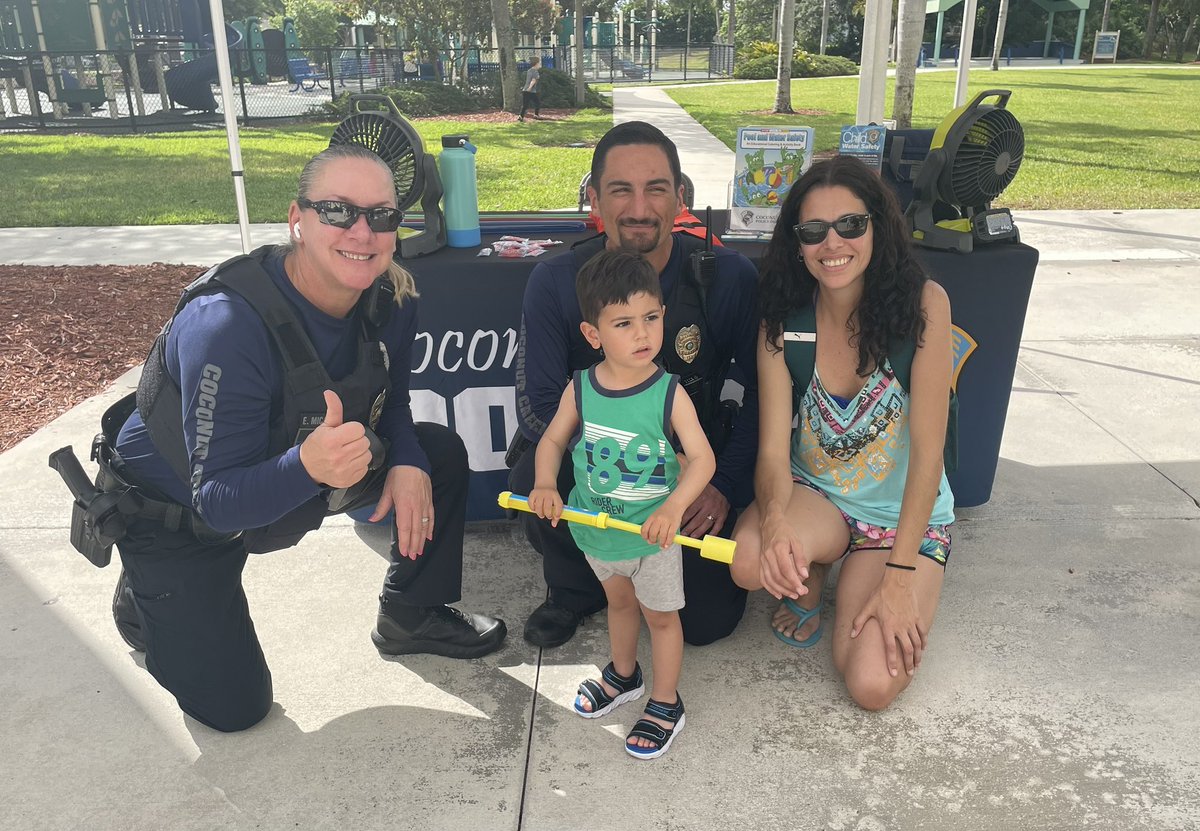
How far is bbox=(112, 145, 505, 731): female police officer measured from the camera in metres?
2.15

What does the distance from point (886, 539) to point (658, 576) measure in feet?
2.82

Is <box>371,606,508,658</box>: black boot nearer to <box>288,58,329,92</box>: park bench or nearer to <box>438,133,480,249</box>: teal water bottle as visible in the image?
<box>438,133,480,249</box>: teal water bottle

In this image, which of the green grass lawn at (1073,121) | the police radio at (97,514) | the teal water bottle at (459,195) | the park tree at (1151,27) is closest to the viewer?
the police radio at (97,514)

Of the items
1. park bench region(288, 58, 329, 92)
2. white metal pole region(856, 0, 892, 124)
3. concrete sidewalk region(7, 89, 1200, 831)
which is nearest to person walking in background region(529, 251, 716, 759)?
concrete sidewalk region(7, 89, 1200, 831)

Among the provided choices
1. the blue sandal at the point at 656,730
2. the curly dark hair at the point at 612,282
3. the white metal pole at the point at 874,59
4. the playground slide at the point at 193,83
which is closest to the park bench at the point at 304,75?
the playground slide at the point at 193,83

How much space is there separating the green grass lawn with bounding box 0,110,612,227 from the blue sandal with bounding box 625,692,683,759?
7892 mm

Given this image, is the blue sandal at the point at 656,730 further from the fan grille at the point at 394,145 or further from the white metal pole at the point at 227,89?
the white metal pole at the point at 227,89

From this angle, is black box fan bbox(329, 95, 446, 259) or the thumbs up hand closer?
the thumbs up hand

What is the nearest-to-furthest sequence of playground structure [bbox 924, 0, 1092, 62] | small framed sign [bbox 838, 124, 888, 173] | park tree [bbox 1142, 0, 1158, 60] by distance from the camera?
small framed sign [bbox 838, 124, 888, 173]
playground structure [bbox 924, 0, 1092, 62]
park tree [bbox 1142, 0, 1158, 60]

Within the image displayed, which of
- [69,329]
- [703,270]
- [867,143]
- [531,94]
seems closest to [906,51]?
[867,143]

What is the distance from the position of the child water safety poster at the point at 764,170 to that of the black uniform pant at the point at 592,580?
1.29m

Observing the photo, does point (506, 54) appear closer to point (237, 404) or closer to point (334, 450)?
point (237, 404)

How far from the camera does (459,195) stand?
355cm

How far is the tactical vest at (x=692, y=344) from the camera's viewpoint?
288cm
